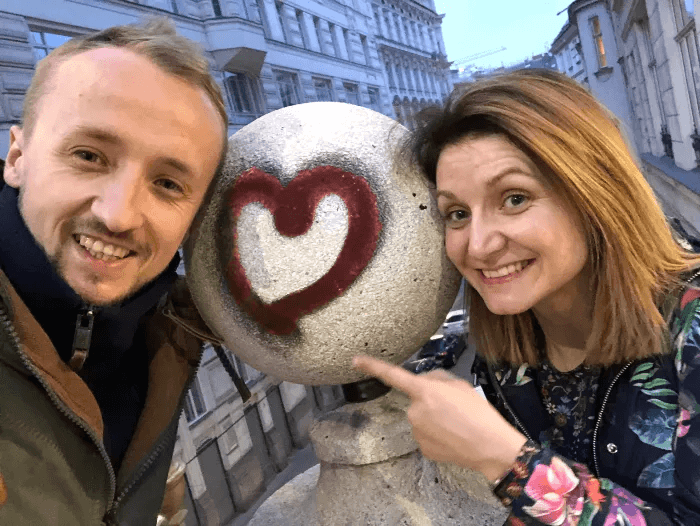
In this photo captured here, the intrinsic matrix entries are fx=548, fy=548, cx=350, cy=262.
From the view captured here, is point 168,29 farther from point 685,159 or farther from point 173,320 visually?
point 685,159

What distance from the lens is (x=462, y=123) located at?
1.30 meters

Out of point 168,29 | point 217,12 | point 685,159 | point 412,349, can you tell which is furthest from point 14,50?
point 685,159

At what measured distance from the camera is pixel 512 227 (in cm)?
121

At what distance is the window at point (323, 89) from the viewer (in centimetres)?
405

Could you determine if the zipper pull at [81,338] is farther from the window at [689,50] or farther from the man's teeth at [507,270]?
the window at [689,50]

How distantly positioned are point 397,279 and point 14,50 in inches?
70.8

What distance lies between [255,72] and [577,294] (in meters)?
2.84

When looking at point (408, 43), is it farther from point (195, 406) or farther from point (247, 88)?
point (195, 406)

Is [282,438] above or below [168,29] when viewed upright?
below

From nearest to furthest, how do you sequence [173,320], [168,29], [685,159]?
1. [168,29]
2. [173,320]
3. [685,159]

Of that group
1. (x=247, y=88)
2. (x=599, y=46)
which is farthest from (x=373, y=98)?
(x=599, y=46)

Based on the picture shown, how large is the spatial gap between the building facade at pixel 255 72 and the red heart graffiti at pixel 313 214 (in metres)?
1.02

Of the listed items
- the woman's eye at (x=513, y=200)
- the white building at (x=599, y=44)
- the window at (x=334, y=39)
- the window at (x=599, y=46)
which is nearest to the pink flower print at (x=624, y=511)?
the woman's eye at (x=513, y=200)

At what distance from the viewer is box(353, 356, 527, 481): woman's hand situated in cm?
114
